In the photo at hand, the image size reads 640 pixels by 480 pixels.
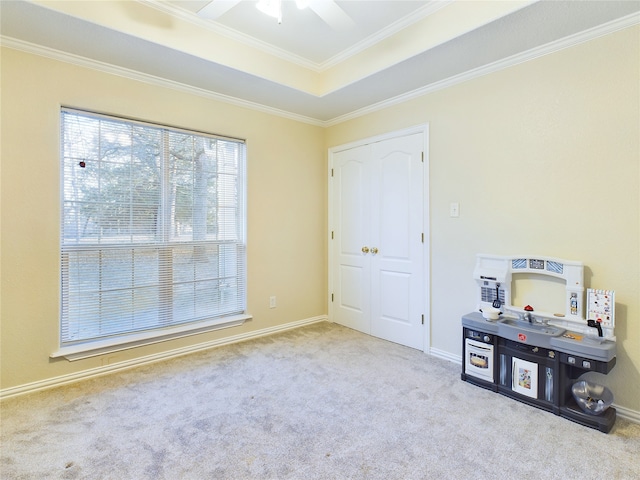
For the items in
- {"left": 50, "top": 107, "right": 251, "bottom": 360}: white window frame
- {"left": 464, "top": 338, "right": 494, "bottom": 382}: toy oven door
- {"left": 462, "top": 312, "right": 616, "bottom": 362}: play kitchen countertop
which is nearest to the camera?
{"left": 462, "top": 312, "right": 616, "bottom": 362}: play kitchen countertop

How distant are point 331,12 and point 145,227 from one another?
2229 mm

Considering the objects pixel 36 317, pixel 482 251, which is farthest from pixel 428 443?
pixel 36 317

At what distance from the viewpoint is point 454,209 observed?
2.91m

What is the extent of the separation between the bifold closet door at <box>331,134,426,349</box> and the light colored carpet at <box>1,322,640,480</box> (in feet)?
2.54

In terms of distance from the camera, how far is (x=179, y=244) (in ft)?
10.1

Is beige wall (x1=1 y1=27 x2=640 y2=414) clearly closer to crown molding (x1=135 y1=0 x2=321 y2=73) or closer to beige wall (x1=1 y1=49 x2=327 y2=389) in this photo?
beige wall (x1=1 y1=49 x2=327 y2=389)

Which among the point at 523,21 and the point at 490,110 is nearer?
the point at 523,21

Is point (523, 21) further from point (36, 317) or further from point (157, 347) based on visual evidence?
point (36, 317)

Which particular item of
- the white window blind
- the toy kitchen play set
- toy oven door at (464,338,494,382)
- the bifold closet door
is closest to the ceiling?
the white window blind

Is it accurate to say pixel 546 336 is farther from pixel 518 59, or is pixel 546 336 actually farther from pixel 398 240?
pixel 518 59

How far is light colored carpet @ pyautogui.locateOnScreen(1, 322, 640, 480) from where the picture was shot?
1624 mm

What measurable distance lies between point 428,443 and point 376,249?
206cm

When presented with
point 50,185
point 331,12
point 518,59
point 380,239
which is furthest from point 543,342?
point 50,185

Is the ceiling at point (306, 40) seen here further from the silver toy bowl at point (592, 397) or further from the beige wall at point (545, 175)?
the silver toy bowl at point (592, 397)
